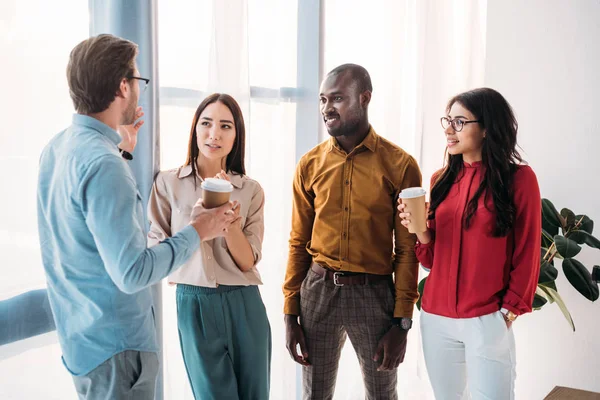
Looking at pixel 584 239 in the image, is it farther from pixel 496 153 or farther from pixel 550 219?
pixel 496 153

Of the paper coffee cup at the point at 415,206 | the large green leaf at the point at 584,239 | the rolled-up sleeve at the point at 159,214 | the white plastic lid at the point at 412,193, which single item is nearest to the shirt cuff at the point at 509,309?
the paper coffee cup at the point at 415,206

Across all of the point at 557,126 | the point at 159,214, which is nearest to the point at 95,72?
the point at 159,214

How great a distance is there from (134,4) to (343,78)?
28.0 inches

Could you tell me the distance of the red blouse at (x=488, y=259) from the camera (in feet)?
6.13

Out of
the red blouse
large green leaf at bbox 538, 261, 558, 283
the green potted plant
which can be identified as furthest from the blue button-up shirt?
large green leaf at bbox 538, 261, 558, 283

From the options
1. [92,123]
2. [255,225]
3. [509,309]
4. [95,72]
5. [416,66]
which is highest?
[416,66]

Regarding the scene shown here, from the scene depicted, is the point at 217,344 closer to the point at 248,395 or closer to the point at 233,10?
the point at 248,395

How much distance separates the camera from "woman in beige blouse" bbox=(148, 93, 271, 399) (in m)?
1.86

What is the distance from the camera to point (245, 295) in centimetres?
193

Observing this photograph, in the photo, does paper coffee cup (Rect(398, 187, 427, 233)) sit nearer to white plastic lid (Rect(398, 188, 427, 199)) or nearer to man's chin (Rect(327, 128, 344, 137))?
white plastic lid (Rect(398, 188, 427, 199))

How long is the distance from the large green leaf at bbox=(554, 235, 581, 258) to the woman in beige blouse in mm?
1281

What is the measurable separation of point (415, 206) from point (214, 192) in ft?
2.04

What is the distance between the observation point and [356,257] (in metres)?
2.02

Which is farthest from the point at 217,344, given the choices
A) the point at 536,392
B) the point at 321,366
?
the point at 536,392
